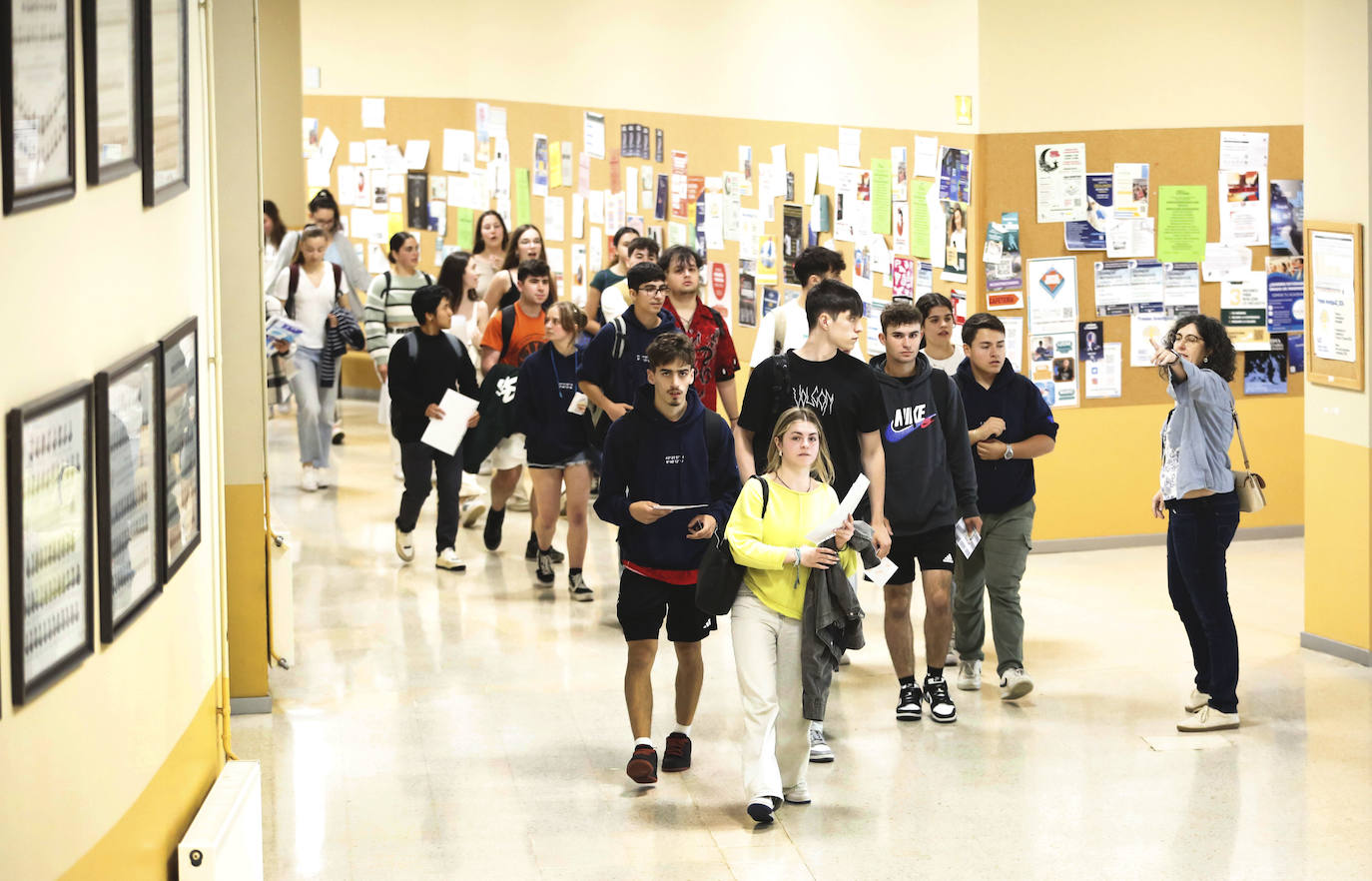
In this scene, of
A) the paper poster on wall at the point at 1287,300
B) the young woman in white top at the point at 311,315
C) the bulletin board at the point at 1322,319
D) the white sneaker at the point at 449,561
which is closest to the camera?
the bulletin board at the point at 1322,319

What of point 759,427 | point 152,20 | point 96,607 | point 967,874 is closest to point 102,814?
point 96,607

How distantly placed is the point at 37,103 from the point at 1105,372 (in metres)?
8.01

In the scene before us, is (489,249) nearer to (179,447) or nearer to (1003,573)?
(1003,573)

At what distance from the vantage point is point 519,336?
970 centimetres

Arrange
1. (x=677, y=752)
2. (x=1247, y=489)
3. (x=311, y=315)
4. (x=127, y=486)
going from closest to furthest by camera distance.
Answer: (x=127, y=486) → (x=677, y=752) → (x=1247, y=489) → (x=311, y=315)

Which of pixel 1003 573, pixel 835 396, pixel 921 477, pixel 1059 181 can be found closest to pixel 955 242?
pixel 1059 181

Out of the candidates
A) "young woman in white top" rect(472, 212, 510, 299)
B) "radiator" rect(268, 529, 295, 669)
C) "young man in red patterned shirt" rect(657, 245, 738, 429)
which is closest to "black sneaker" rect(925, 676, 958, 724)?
"young man in red patterned shirt" rect(657, 245, 738, 429)

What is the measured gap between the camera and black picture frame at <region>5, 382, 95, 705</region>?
9.55 ft

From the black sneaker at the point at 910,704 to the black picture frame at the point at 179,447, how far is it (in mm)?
3380

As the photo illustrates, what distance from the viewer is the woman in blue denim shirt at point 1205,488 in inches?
258

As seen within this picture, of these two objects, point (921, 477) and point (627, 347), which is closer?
point (921, 477)

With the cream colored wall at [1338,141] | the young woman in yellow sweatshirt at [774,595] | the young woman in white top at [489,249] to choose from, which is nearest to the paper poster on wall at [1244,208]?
the cream colored wall at [1338,141]

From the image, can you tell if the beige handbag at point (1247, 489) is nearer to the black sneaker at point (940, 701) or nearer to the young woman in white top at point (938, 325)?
the young woman in white top at point (938, 325)

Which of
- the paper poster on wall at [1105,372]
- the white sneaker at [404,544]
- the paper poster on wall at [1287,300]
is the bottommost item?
the white sneaker at [404,544]
